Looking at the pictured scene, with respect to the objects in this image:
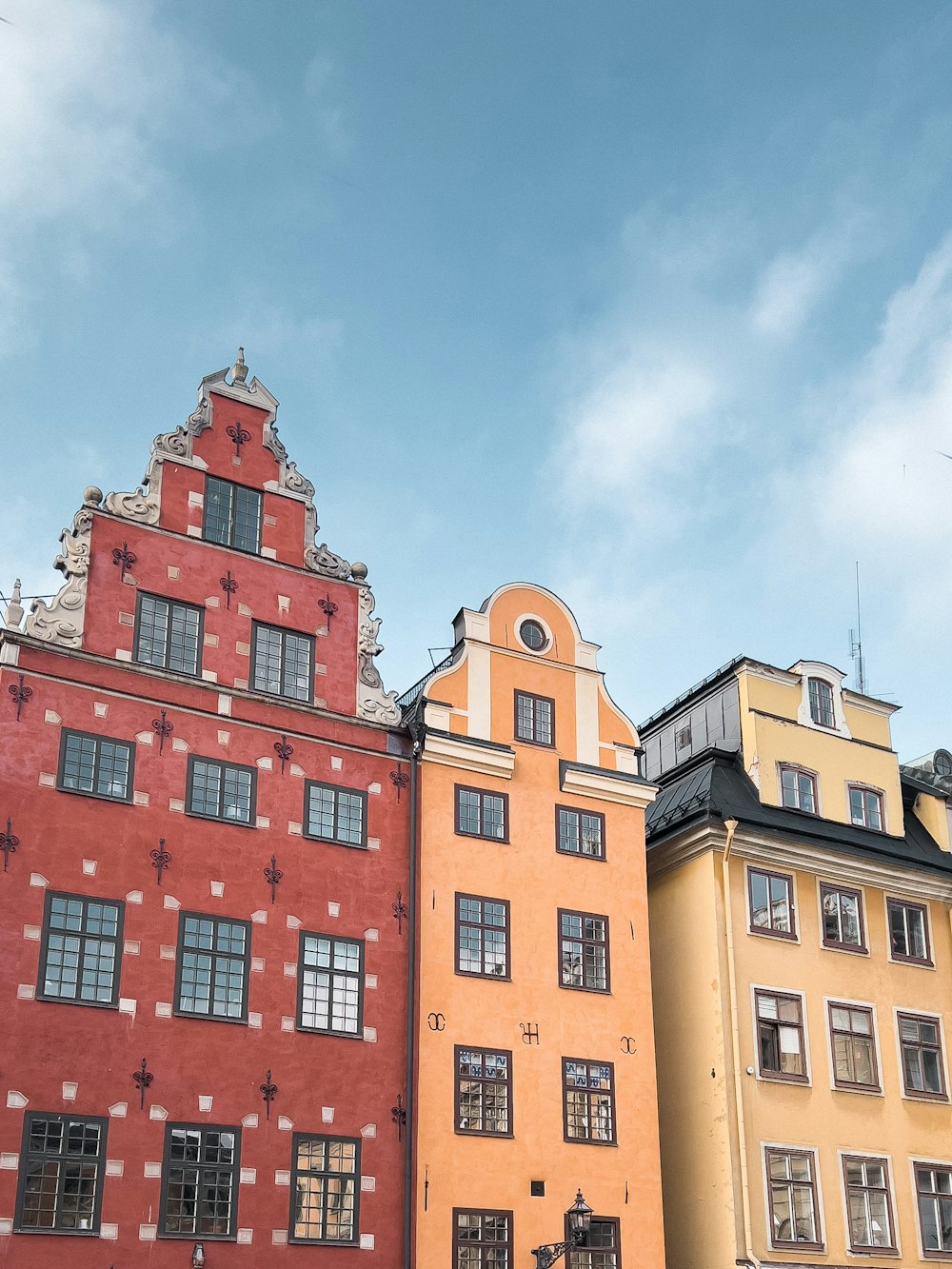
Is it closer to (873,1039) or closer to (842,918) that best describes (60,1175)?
(873,1039)

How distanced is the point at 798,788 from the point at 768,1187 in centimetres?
968

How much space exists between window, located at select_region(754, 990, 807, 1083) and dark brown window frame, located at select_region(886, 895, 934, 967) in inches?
143

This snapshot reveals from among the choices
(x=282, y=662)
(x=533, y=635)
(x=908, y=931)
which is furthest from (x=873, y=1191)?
(x=282, y=662)

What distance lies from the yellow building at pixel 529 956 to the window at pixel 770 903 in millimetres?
2987

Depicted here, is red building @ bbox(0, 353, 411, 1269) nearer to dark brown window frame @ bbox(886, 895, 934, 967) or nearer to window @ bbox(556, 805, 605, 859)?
window @ bbox(556, 805, 605, 859)

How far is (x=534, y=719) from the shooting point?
32156 millimetres

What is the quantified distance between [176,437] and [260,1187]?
14.1 metres

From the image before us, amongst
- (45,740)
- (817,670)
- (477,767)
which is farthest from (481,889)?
A: (817,670)

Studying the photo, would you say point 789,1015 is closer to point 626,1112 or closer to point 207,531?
point 626,1112

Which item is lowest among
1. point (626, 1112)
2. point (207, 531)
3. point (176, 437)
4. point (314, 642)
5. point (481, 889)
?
point (626, 1112)

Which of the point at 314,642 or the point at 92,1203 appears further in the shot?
the point at 314,642

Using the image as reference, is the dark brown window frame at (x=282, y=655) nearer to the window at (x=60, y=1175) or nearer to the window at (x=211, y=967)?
the window at (x=211, y=967)

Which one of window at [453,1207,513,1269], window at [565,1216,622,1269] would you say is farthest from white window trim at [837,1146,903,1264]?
window at [453,1207,513,1269]

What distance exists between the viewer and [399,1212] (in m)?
26.3
